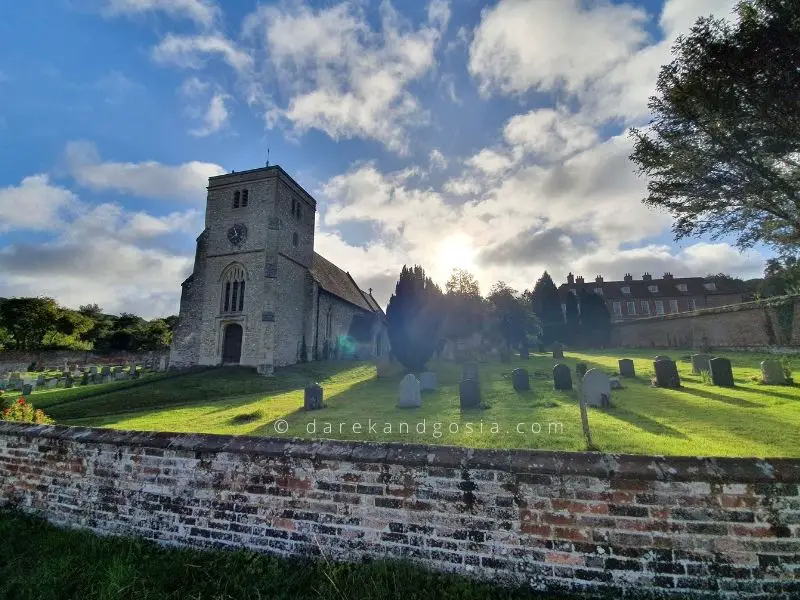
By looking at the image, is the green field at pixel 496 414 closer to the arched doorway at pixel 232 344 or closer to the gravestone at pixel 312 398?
the gravestone at pixel 312 398

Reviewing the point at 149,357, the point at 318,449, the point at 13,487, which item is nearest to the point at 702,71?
the point at 318,449

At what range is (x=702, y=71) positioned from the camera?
9.99 metres

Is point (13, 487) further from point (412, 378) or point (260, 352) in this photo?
point (260, 352)

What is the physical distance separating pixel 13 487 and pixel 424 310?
56.9ft

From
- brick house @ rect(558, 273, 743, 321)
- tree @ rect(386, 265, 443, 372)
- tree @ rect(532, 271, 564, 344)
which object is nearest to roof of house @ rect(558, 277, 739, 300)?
brick house @ rect(558, 273, 743, 321)

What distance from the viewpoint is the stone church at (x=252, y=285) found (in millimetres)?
24406

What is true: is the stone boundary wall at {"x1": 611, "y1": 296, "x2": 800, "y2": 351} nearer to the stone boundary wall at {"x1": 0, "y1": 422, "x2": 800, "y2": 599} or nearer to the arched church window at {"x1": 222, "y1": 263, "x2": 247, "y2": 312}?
the stone boundary wall at {"x1": 0, "y1": 422, "x2": 800, "y2": 599}

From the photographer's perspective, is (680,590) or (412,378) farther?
(412,378)

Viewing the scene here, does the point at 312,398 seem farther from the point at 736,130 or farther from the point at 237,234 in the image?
the point at 237,234

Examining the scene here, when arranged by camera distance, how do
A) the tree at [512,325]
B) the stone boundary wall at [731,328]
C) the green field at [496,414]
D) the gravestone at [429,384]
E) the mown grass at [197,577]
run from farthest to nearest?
1. the tree at [512,325]
2. the stone boundary wall at [731,328]
3. the gravestone at [429,384]
4. the green field at [496,414]
5. the mown grass at [197,577]

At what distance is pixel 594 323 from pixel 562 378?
2513 centimetres

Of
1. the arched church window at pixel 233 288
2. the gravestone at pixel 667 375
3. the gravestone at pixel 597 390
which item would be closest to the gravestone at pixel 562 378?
the gravestone at pixel 597 390

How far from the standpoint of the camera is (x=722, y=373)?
40.0ft

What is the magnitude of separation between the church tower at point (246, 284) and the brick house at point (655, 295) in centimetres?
3786
